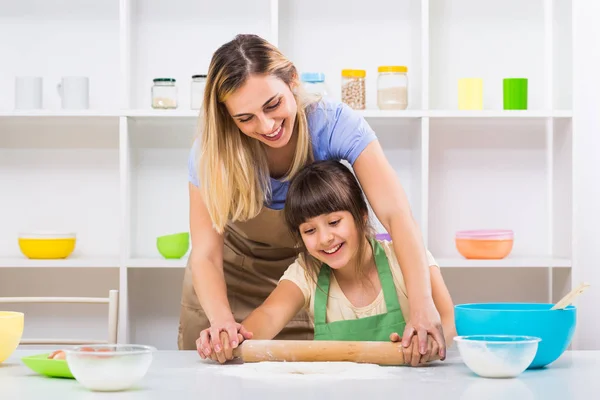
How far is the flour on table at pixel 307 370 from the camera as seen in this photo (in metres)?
1.22

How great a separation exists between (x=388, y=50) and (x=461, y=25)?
30cm

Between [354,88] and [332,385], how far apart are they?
6.08ft

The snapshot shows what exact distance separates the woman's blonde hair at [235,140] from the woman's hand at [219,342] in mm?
403

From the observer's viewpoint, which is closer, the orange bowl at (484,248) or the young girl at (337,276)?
the young girl at (337,276)

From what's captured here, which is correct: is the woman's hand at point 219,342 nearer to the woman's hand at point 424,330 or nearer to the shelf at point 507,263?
the woman's hand at point 424,330

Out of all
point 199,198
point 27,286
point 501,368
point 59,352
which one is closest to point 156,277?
point 27,286

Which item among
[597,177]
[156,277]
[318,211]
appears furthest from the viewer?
[156,277]

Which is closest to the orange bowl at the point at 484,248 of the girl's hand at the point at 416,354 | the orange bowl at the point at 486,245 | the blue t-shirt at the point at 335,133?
the orange bowl at the point at 486,245

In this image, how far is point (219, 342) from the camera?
141 cm

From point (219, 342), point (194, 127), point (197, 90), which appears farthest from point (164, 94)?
point (219, 342)

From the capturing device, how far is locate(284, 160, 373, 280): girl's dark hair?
5.96ft

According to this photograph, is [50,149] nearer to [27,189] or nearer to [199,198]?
[27,189]

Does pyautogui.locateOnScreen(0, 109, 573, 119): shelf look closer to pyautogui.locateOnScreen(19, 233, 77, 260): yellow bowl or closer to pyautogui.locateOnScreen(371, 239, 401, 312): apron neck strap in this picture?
pyautogui.locateOnScreen(19, 233, 77, 260): yellow bowl

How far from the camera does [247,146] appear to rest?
183 cm
